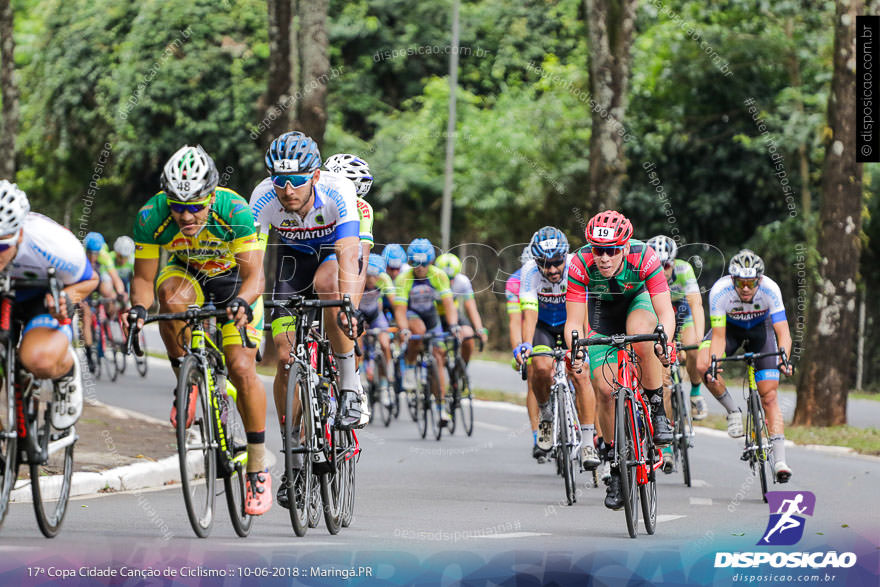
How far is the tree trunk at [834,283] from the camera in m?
18.5

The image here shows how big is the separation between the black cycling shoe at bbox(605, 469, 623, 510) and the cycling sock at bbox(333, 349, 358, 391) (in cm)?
168

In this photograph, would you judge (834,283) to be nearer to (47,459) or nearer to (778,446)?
(778,446)

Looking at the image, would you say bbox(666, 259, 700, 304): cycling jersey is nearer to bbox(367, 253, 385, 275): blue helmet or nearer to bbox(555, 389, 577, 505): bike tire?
bbox(555, 389, 577, 505): bike tire

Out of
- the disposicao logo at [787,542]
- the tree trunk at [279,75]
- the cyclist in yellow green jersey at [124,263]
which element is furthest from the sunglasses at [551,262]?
the tree trunk at [279,75]

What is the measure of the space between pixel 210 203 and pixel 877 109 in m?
12.1

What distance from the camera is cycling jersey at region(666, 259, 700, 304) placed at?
47.0 ft

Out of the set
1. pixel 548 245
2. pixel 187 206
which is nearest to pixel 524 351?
pixel 548 245

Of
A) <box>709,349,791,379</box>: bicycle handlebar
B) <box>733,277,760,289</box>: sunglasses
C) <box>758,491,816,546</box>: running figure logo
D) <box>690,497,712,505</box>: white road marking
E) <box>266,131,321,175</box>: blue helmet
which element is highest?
<box>266,131,321,175</box>: blue helmet

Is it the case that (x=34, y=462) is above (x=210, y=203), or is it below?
below

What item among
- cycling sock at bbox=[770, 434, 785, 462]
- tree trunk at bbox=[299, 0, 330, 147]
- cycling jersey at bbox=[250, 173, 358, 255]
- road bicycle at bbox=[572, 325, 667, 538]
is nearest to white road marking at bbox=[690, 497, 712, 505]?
cycling sock at bbox=[770, 434, 785, 462]

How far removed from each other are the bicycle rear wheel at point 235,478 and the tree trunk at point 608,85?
544 inches

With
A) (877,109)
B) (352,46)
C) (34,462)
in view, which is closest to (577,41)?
(352,46)

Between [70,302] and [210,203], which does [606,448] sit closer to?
[210,203]

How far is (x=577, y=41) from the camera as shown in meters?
40.8
